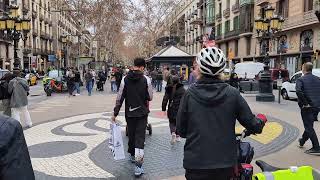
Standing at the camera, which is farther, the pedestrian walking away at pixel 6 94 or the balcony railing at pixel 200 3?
the balcony railing at pixel 200 3

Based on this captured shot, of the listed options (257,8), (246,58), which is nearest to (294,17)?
(257,8)

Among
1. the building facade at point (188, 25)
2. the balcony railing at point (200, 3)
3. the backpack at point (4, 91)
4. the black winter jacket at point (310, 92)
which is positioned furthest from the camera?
the building facade at point (188, 25)

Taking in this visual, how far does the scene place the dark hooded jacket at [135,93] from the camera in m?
6.33

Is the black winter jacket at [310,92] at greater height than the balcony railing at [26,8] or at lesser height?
lesser

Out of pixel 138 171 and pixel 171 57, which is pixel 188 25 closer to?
pixel 171 57

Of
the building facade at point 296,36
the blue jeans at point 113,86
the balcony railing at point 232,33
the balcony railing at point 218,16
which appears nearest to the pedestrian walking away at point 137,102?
the blue jeans at point 113,86

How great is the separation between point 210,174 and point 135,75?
3.39 meters

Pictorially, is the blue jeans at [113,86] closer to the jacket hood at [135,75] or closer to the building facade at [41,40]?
the building facade at [41,40]

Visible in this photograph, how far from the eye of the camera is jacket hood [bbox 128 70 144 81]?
6.35 metres

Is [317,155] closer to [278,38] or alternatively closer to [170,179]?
[170,179]

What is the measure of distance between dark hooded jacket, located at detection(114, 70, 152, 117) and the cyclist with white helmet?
2983mm

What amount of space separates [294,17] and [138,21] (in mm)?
27696

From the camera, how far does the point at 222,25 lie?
192 feet

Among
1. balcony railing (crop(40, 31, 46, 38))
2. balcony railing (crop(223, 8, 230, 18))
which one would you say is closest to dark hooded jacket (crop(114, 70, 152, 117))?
balcony railing (crop(223, 8, 230, 18))
